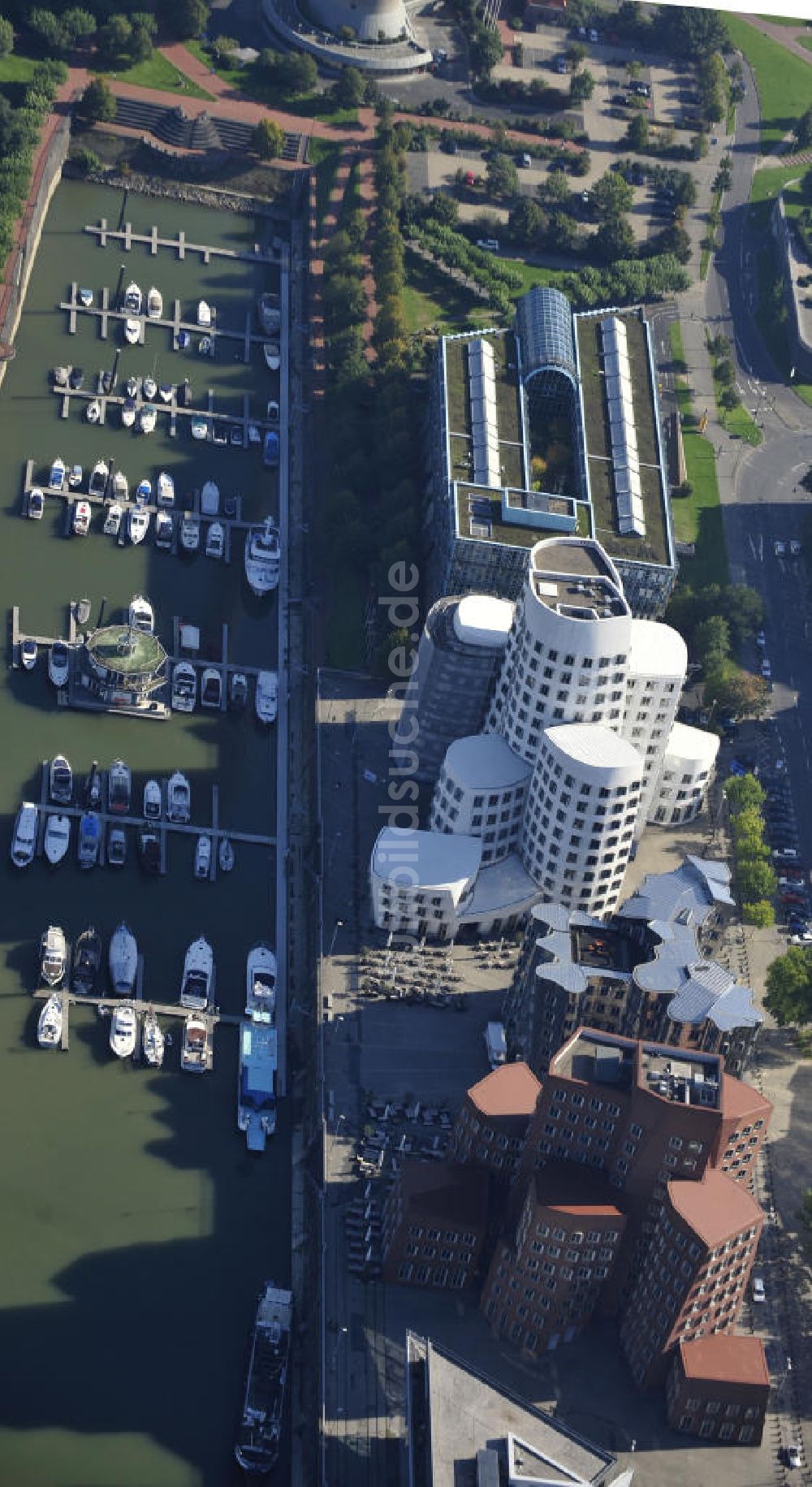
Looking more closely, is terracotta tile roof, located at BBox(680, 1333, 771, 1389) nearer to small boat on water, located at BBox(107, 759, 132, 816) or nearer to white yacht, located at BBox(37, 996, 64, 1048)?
white yacht, located at BBox(37, 996, 64, 1048)

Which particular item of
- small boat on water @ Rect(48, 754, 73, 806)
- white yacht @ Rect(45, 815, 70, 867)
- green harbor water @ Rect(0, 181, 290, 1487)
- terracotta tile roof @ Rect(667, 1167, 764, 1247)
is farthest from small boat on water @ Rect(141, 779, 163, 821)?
terracotta tile roof @ Rect(667, 1167, 764, 1247)

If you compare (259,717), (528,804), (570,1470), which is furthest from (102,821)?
(570,1470)

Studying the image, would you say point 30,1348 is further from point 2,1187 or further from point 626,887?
point 626,887

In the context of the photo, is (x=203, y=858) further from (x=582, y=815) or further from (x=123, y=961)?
(x=582, y=815)

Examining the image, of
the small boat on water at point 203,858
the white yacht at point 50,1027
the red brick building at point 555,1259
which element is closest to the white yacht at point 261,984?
the small boat on water at point 203,858

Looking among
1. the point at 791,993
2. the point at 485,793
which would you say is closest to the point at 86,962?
the point at 485,793

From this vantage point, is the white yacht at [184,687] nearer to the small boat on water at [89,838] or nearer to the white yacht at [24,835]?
the small boat on water at [89,838]
